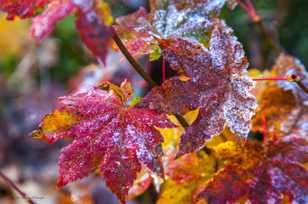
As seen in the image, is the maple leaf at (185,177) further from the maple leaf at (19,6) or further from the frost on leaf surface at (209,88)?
the maple leaf at (19,6)

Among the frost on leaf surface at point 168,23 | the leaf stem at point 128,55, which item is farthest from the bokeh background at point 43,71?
the leaf stem at point 128,55

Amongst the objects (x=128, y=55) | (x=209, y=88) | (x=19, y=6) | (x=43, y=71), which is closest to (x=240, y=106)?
(x=209, y=88)

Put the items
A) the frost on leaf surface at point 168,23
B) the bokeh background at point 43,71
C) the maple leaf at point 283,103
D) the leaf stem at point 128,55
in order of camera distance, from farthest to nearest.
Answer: the bokeh background at point 43,71, the maple leaf at point 283,103, the frost on leaf surface at point 168,23, the leaf stem at point 128,55

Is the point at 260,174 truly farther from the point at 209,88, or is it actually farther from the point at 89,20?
the point at 89,20

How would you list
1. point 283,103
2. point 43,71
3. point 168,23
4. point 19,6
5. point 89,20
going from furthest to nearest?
point 43,71 → point 283,103 → point 168,23 → point 19,6 → point 89,20

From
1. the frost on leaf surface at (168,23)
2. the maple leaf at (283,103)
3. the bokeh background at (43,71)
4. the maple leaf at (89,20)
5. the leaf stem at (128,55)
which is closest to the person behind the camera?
the maple leaf at (89,20)

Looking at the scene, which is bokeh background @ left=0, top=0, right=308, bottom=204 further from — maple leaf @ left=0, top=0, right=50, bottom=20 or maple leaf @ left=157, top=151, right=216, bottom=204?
maple leaf @ left=0, top=0, right=50, bottom=20
